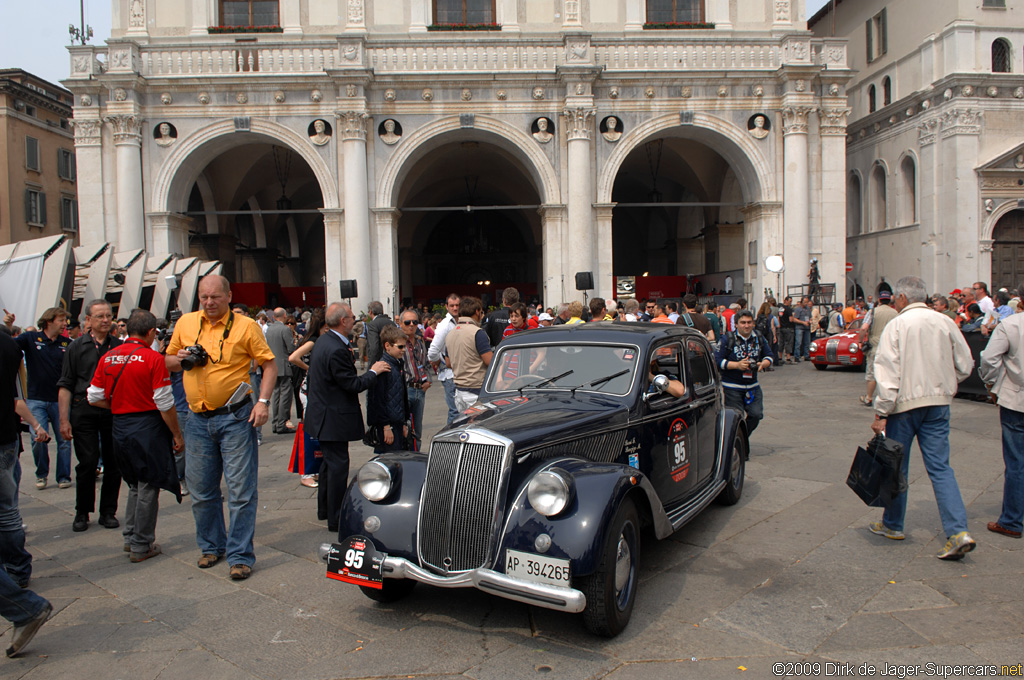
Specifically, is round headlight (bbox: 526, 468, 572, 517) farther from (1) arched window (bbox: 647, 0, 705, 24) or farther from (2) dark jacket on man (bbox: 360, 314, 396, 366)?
(1) arched window (bbox: 647, 0, 705, 24)

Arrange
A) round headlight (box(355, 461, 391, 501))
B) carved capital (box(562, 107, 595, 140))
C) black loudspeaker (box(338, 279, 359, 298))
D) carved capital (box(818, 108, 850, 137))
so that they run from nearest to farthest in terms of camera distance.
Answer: round headlight (box(355, 461, 391, 501)) < black loudspeaker (box(338, 279, 359, 298)) < carved capital (box(562, 107, 595, 140)) < carved capital (box(818, 108, 850, 137))

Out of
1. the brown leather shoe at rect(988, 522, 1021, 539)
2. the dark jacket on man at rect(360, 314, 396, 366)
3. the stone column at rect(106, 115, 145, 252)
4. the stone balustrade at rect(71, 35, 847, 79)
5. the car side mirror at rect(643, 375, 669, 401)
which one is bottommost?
the brown leather shoe at rect(988, 522, 1021, 539)

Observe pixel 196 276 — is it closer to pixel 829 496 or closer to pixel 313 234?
pixel 829 496

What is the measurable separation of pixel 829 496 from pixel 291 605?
471 cm

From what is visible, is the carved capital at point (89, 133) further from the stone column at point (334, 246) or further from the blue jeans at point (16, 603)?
the blue jeans at point (16, 603)

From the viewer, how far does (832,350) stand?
16.0 metres

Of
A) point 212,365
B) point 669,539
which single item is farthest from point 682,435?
point 212,365

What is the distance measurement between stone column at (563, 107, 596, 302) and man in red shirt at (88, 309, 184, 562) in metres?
16.1

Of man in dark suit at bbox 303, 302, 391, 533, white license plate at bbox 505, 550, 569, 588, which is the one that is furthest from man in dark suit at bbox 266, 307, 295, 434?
white license plate at bbox 505, 550, 569, 588

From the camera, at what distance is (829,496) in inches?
253

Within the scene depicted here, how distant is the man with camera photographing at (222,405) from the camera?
477 centimetres

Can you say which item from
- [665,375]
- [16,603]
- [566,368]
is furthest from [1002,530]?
[16,603]

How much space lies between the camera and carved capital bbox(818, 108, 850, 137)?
69.5 feet

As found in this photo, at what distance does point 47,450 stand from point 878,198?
1171 inches
